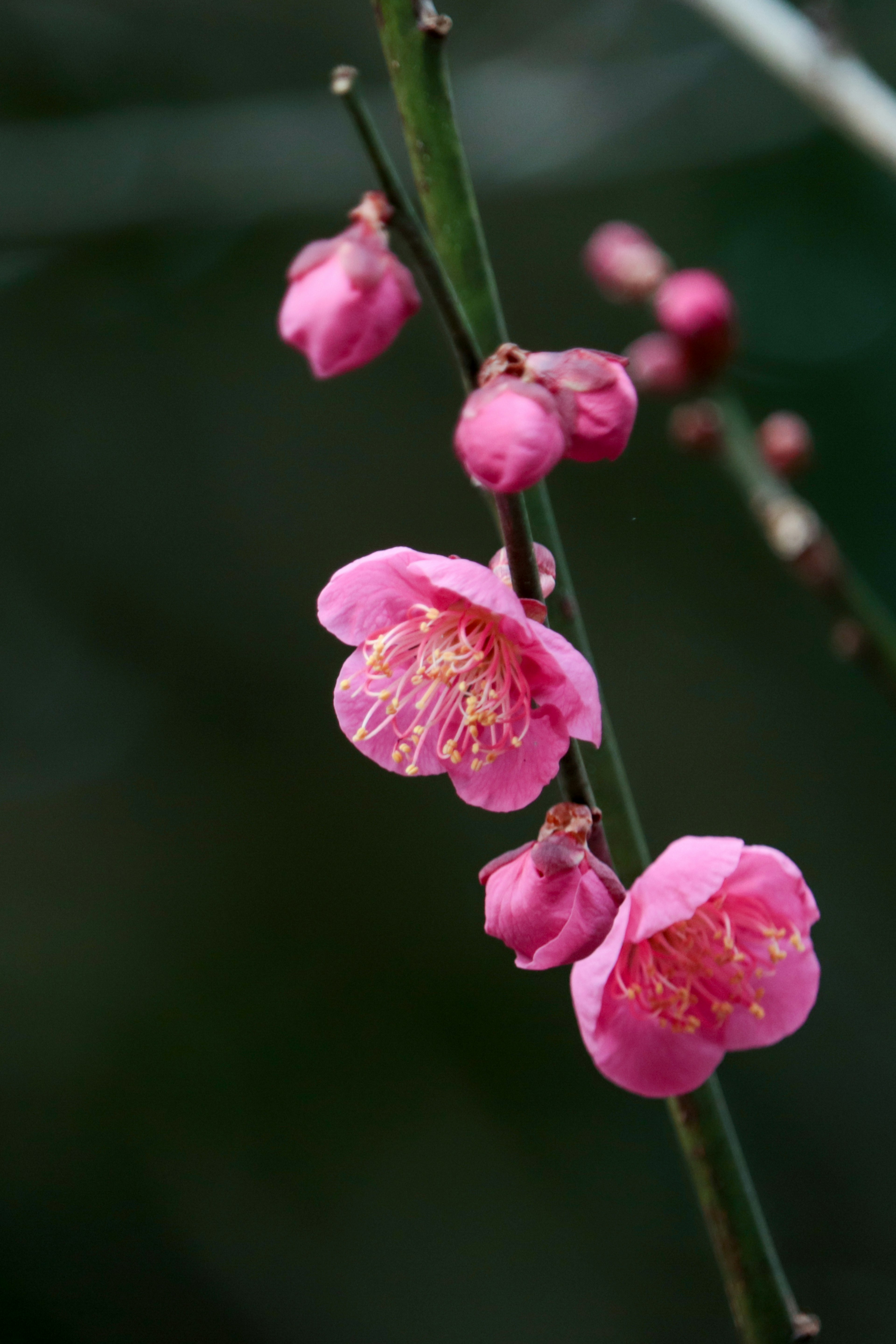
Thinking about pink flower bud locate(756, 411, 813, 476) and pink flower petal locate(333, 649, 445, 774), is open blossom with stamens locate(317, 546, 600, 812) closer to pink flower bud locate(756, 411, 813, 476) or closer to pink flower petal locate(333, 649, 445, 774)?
pink flower petal locate(333, 649, 445, 774)

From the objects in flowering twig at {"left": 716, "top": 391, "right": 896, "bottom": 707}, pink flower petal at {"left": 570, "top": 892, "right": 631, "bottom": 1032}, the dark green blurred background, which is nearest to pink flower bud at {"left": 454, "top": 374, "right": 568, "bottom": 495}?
pink flower petal at {"left": 570, "top": 892, "right": 631, "bottom": 1032}

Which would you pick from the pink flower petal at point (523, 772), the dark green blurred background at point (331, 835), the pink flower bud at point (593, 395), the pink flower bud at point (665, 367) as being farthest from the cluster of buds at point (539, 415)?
the dark green blurred background at point (331, 835)

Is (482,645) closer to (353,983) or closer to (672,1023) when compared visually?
(672,1023)

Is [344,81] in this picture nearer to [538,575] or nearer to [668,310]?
[538,575]

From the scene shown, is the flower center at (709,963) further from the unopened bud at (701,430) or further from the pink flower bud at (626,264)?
the pink flower bud at (626,264)

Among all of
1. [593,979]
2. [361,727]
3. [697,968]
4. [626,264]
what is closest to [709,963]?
[697,968]

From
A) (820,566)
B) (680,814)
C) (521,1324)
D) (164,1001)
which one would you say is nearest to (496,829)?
(680,814)
